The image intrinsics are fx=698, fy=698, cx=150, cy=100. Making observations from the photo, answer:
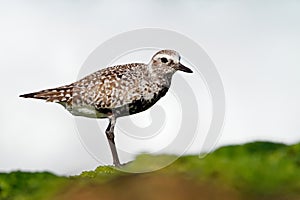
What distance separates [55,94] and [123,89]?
3.13 m

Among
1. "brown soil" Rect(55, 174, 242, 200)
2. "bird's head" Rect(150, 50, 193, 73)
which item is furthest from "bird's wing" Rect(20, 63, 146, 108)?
"brown soil" Rect(55, 174, 242, 200)

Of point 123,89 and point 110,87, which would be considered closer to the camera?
point 123,89

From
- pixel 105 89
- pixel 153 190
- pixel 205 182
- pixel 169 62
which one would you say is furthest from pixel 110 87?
pixel 153 190

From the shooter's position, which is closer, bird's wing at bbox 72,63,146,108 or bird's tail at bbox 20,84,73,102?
bird's wing at bbox 72,63,146,108

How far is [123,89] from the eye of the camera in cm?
2331

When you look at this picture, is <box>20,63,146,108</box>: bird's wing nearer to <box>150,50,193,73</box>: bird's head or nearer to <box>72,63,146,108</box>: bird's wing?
<box>72,63,146,108</box>: bird's wing

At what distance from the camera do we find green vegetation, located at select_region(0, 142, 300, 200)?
1081cm

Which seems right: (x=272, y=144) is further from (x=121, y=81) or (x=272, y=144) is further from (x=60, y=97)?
(x=60, y=97)

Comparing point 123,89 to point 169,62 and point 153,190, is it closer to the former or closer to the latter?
point 169,62

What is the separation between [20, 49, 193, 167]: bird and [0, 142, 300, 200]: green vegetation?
31.9ft

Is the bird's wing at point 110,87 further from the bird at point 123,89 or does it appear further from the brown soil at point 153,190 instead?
the brown soil at point 153,190

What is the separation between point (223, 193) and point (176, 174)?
1.01 m

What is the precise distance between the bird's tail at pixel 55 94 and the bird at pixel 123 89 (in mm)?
203

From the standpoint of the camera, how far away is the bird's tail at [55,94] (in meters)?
24.8
